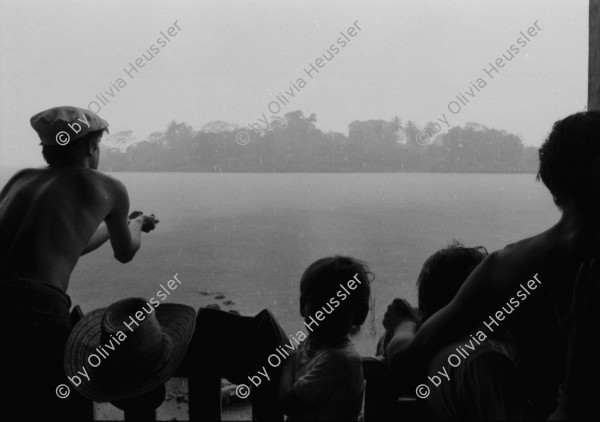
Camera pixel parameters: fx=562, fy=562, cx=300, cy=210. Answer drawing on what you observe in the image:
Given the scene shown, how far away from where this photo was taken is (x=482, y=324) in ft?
3.90

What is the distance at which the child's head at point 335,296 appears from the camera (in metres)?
1.41

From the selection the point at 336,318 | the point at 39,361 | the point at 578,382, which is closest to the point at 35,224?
the point at 39,361

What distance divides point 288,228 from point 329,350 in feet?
6.96

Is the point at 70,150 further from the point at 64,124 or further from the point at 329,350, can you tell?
the point at 329,350

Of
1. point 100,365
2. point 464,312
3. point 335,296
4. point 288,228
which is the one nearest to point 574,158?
point 464,312

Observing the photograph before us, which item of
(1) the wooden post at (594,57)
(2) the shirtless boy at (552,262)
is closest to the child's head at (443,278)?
(2) the shirtless boy at (552,262)

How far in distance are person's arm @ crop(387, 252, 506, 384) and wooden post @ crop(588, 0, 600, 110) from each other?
90cm

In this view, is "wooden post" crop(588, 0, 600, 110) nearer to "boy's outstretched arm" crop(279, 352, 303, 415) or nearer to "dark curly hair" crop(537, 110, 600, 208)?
"dark curly hair" crop(537, 110, 600, 208)

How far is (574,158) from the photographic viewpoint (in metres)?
1.07

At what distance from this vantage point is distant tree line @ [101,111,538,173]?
253cm

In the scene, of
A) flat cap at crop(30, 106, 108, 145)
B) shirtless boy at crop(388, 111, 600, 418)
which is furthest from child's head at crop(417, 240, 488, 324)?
flat cap at crop(30, 106, 108, 145)

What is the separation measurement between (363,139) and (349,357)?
1579 millimetres

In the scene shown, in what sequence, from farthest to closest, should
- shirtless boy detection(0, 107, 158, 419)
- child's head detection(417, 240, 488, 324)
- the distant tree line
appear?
the distant tree line → shirtless boy detection(0, 107, 158, 419) → child's head detection(417, 240, 488, 324)

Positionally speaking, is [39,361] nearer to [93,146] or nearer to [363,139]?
[93,146]
